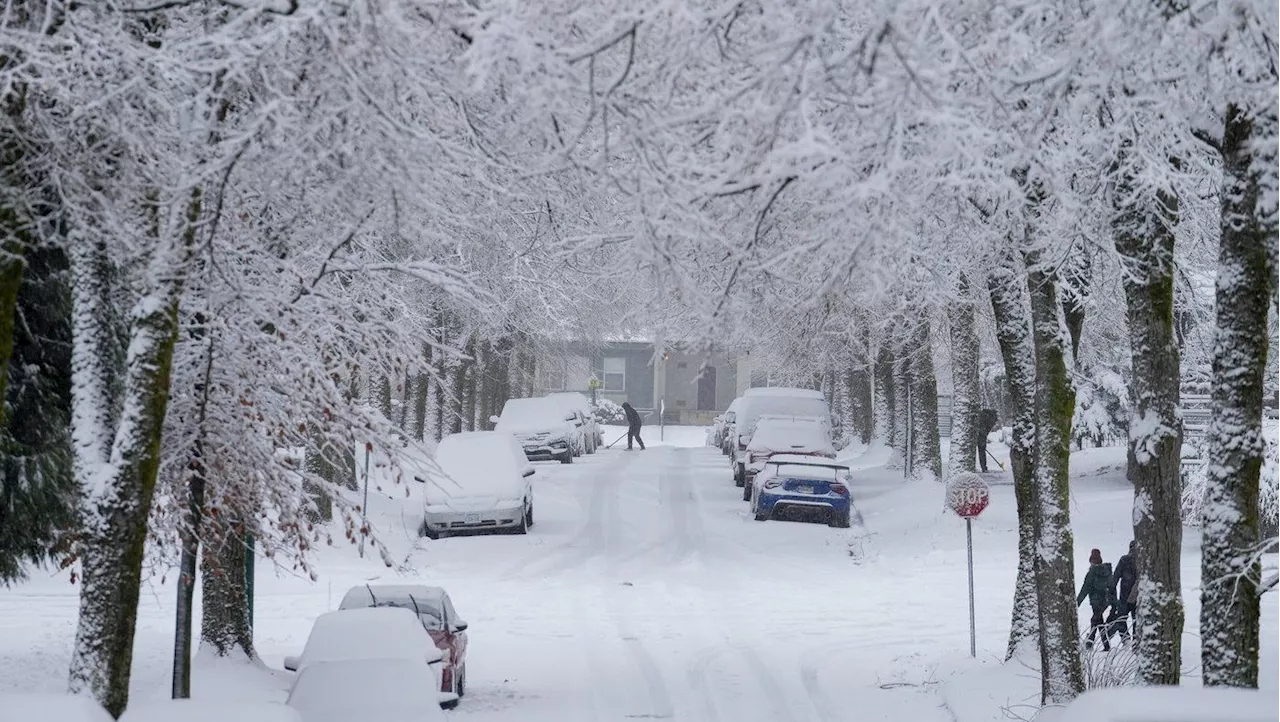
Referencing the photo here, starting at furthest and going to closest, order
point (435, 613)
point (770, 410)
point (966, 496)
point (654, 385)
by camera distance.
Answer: point (654, 385) → point (770, 410) → point (966, 496) → point (435, 613)

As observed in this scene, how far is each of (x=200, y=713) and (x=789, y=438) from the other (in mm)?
27689

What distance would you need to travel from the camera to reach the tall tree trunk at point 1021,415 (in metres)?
13.9

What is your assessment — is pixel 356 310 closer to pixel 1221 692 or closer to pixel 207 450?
pixel 207 450

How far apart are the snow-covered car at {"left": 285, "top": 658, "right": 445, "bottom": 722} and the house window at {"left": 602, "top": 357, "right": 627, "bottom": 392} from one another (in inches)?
3145

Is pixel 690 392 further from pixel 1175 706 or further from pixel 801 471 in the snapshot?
pixel 1175 706

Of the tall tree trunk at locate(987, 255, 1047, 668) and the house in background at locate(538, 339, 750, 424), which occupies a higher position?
the house in background at locate(538, 339, 750, 424)

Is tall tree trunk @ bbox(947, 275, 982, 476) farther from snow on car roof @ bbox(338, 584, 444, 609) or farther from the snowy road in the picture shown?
snow on car roof @ bbox(338, 584, 444, 609)

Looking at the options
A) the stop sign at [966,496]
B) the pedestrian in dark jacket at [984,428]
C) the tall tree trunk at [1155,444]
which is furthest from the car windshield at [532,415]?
the tall tree trunk at [1155,444]

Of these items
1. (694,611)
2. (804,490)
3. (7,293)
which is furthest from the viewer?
(804,490)

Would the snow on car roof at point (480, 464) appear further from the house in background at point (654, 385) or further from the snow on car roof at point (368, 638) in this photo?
the house in background at point (654, 385)

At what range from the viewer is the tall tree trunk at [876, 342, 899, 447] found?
4119 centimetres

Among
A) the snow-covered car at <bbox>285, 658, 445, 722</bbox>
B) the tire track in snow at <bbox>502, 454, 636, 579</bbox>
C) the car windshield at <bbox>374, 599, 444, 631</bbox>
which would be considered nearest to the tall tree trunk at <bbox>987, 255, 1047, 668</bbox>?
the snow-covered car at <bbox>285, 658, 445, 722</bbox>

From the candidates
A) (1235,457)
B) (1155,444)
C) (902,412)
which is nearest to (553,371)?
(902,412)

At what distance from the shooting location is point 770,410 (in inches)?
1475
